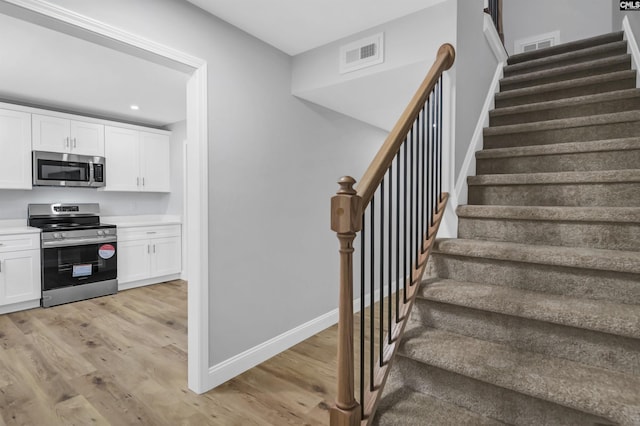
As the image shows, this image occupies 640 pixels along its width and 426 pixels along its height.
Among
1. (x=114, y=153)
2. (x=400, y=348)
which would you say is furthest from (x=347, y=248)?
(x=114, y=153)

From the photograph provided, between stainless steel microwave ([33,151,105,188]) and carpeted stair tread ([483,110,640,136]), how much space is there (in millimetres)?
4786

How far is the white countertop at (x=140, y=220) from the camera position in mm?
4720

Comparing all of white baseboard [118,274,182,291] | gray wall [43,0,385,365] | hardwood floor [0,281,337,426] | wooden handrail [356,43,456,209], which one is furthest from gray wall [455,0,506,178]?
white baseboard [118,274,182,291]

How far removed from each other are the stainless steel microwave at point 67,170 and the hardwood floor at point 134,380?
1.71 meters

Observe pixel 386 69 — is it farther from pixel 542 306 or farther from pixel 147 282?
pixel 147 282

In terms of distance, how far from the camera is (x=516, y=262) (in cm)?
164

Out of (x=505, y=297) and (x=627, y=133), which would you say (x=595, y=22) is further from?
(x=505, y=297)

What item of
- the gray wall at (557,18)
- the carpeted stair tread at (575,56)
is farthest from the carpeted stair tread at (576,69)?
the gray wall at (557,18)

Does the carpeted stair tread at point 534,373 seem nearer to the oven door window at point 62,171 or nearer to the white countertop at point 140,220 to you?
the white countertop at point 140,220

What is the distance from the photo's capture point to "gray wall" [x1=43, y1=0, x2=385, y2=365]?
213 cm

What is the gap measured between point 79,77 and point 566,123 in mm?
4363

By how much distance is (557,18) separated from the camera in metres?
4.75

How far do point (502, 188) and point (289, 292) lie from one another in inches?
73.6

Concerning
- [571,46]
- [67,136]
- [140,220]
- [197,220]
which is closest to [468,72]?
[571,46]
